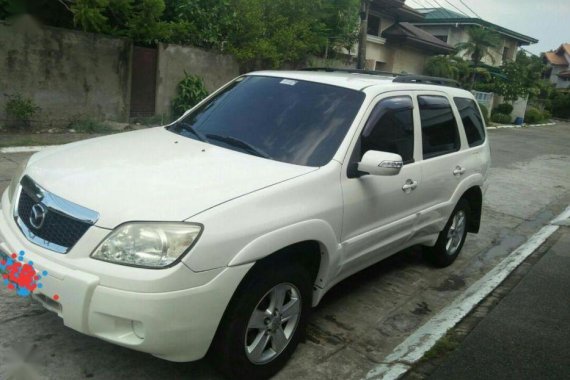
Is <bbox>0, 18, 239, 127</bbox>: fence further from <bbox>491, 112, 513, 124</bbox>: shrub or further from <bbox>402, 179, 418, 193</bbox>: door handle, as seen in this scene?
<bbox>491, 112, 513, 124</bbox>: shrub

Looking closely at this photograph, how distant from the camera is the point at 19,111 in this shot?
9766mm

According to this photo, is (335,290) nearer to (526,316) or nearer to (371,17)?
(526,316)

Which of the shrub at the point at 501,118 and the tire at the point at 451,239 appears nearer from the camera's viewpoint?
the tire at the point at 451,239

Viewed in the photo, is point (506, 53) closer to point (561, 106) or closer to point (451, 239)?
point (561, 106)

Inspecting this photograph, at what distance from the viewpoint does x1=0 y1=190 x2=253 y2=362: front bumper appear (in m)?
2.50

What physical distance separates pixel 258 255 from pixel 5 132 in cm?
846

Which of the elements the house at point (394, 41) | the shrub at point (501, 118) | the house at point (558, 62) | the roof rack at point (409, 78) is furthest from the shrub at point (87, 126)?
the house at point (558, 62)

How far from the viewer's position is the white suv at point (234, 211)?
256 cm

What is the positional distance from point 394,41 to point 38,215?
978 inches

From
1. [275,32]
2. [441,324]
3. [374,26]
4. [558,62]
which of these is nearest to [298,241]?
[441,324]

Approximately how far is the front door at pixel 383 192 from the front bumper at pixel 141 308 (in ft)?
3.60

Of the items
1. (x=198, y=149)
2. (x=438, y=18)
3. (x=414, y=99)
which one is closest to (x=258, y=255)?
(x=198, y=149)

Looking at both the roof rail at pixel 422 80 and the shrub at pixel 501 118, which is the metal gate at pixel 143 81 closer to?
the roof rail at pixel 422 80

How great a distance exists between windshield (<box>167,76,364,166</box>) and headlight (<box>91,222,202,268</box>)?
1.06 m
